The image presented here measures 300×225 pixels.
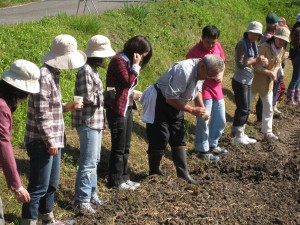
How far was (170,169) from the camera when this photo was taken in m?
7.31

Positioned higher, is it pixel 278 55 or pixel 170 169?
pixel 278 55

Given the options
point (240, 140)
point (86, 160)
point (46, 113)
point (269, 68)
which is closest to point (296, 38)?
point (269, 68)

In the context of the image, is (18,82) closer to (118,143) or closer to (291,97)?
(118,143)

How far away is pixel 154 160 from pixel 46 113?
2149mm

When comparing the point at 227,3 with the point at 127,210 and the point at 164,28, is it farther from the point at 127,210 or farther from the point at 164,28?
the point at 127,210

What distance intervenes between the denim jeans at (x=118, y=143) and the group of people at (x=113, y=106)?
0.04ft

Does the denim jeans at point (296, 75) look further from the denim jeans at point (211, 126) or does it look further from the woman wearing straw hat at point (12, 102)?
A: the woman wearing straw hat at point (12, 102)

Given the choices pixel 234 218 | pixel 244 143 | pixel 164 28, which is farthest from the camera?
pixel 164 28

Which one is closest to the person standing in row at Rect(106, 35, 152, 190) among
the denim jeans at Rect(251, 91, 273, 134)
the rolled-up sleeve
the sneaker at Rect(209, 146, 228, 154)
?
the sneaker at Rect(209, 146, 228, 154)

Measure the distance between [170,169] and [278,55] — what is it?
2.72m

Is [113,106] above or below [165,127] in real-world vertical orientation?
above

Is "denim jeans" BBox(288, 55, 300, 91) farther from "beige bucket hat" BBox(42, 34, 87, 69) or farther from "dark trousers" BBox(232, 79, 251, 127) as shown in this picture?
"beige bucket hat" BBox(42, 34, 87, 69)

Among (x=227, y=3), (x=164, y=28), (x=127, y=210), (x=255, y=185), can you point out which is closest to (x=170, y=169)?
(x=255, y=185)

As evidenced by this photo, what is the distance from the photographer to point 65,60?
516 cm
